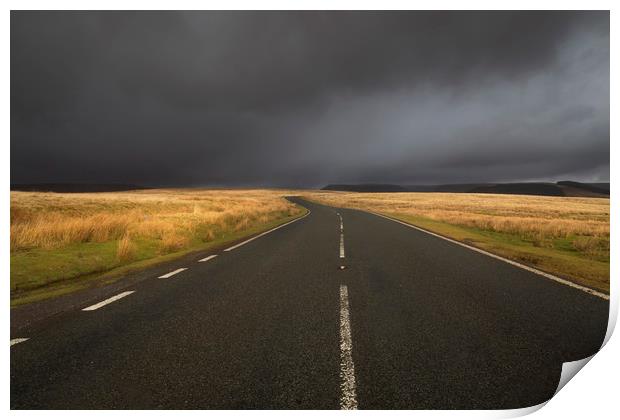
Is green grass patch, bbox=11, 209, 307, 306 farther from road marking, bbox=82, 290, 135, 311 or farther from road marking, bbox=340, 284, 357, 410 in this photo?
road marking, bbox=340, 284, 357, 410

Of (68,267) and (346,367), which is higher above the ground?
(346,367)

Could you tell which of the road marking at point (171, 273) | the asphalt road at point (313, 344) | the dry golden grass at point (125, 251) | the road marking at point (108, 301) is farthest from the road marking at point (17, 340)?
the dry golden grass at point (125, 251)

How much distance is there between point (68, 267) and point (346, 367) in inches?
338

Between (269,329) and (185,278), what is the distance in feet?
11.6

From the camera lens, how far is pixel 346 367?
3182 mm

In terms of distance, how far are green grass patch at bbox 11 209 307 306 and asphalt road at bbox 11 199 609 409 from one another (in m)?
1.77

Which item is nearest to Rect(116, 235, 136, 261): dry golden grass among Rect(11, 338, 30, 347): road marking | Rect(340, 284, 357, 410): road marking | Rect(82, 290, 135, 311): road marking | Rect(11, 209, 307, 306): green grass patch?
Rect(11, 209, 307, 306): green grass patch

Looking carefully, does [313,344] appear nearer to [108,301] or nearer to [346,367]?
[346,367]

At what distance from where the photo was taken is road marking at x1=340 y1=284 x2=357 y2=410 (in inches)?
106

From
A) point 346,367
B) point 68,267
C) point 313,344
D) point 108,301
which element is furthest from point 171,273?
point 346,367

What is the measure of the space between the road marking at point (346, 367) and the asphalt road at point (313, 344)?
0.01 metres

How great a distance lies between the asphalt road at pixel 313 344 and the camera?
2840 millimetres

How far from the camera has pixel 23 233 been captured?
10.4 metres

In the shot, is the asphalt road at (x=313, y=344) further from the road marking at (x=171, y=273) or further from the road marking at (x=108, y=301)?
the road marking at (x=171, y=273)
